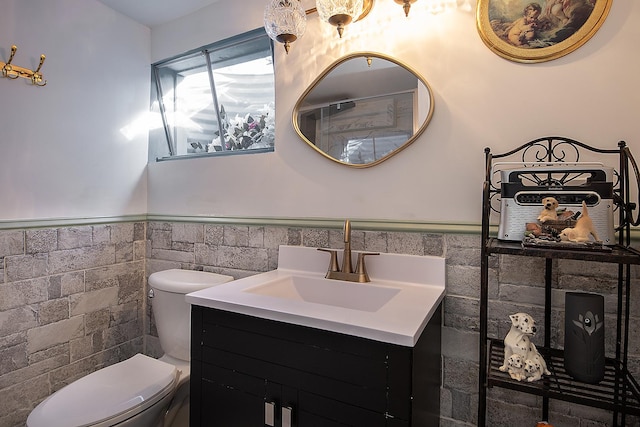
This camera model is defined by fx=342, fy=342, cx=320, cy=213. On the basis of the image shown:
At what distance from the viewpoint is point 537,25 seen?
4.26 ft

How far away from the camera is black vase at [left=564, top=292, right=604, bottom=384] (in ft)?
3.29

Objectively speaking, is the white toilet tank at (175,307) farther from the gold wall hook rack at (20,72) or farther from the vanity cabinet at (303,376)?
the gold wall hook rack at (20,72)

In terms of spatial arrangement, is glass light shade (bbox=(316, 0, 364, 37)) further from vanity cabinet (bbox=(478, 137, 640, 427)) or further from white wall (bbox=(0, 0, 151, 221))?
white wall (bbox=(0, 0, 151, 221))

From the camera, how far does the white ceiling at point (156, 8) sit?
6.96 feet

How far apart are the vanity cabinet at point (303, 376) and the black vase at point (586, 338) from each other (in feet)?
1.36

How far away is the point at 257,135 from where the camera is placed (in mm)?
2090

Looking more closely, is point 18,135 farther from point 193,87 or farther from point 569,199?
point 569,199

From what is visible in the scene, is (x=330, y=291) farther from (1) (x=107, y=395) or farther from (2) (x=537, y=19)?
(2) (x=537, y=19)

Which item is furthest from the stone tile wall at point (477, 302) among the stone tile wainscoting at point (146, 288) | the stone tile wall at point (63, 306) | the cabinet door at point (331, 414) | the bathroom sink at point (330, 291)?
the stone tile wall at point (63, 306)

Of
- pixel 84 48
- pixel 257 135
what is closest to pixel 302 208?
pixel 257 135

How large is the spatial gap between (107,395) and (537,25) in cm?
227

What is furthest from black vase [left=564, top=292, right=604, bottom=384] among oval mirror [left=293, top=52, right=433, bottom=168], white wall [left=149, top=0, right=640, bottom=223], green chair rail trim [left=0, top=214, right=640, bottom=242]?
oval mirror [left=293, top=52, right=433, bottom=168]

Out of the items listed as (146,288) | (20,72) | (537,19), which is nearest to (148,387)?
(146,288)

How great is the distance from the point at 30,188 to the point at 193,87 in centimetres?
117
